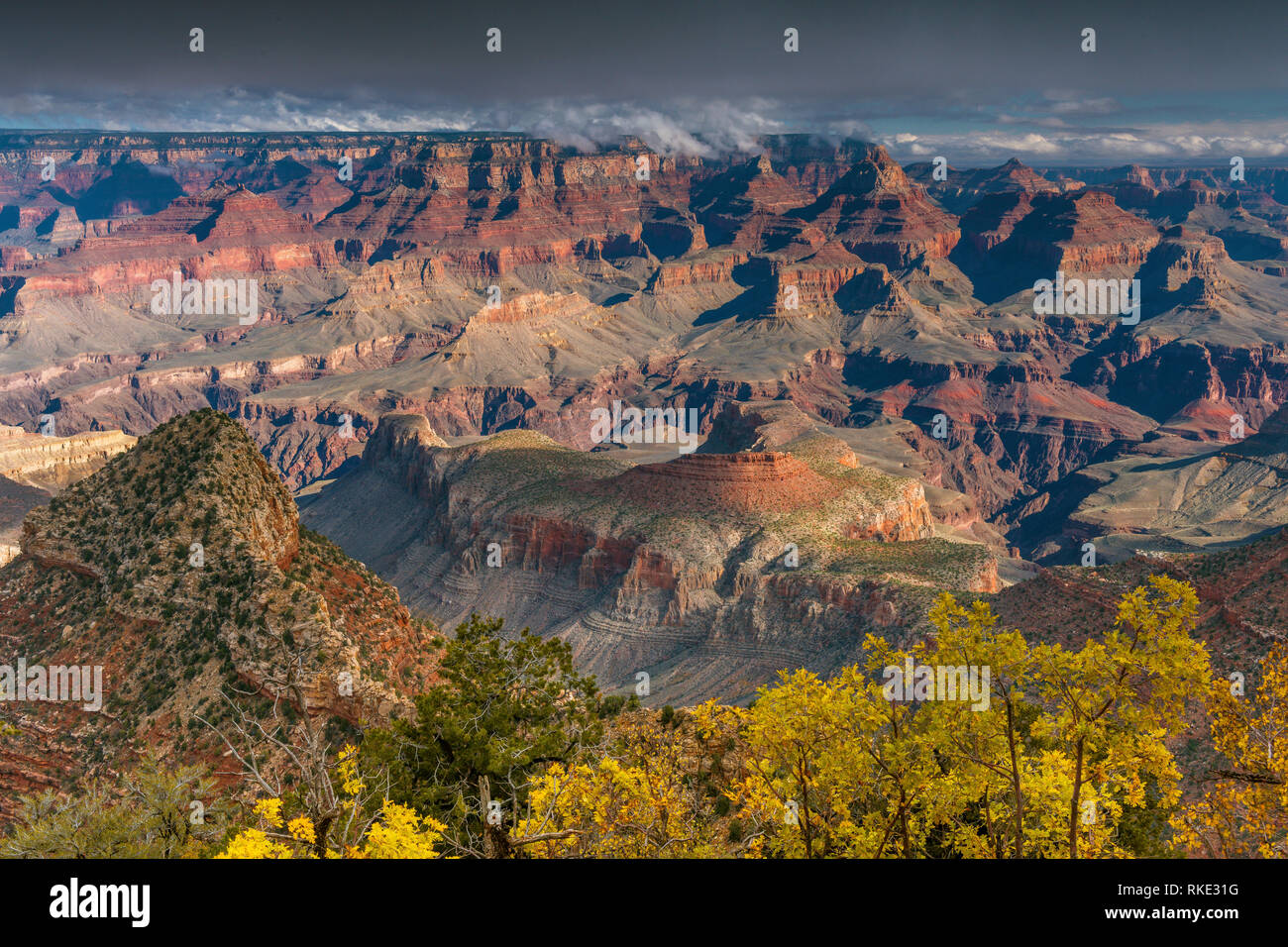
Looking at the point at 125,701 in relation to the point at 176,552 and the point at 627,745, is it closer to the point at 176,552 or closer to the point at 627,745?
the point at 176,552

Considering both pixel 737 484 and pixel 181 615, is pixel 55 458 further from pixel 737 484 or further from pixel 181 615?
pixel 181 615

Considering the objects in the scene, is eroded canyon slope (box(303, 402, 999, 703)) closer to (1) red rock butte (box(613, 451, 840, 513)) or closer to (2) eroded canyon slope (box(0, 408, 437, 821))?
(1) red rock butte (box(613, 451, 840, 513))

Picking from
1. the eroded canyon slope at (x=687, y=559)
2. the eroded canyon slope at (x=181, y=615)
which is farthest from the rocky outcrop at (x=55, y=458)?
the eroded canyon slope at (x=181, y=615)

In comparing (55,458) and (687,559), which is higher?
(55,458)

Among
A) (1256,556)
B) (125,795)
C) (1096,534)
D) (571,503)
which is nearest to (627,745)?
(125,795)

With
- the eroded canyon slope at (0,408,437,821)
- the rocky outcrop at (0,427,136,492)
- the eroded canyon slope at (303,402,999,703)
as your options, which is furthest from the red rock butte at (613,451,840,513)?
the rocky outcrop at (0,427,136,492)

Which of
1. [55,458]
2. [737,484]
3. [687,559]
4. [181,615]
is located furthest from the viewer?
[55,458]

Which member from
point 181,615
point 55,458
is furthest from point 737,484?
point 55,458

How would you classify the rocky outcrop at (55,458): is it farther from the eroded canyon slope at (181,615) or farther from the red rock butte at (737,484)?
the eroded canyon slope at (181,615)
